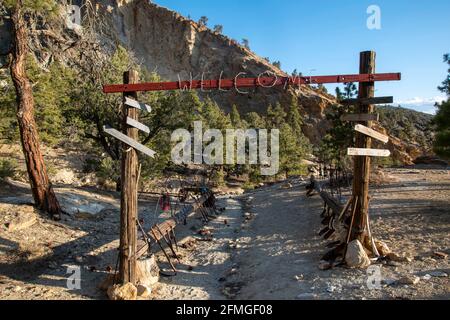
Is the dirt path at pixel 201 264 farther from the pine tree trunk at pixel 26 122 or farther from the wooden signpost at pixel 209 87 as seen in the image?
the pine tree trunk at pixel 26 122

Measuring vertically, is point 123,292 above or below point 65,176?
above

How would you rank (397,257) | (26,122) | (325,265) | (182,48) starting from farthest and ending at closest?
(182,48), (26,122), (325,265), (397,257)

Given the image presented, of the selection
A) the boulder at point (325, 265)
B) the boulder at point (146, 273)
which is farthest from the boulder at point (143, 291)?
the boulder at point (325, 265)

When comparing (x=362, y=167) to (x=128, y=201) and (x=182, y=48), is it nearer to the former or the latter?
(x=128, y=201)

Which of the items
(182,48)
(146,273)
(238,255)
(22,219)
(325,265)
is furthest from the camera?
(182,48)

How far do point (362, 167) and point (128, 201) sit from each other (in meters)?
5.03

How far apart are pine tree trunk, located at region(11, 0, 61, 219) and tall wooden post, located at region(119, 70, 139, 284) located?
479cm

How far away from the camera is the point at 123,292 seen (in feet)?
21.3

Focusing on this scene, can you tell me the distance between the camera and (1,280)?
6.99 m

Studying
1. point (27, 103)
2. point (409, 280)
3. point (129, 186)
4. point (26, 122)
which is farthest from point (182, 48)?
point (409, 280)

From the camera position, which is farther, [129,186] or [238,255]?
[238,255]

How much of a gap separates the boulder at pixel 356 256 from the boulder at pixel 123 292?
4353mm

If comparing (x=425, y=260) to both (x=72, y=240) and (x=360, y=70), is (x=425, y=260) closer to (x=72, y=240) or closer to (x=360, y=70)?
(x=360, y=70)
